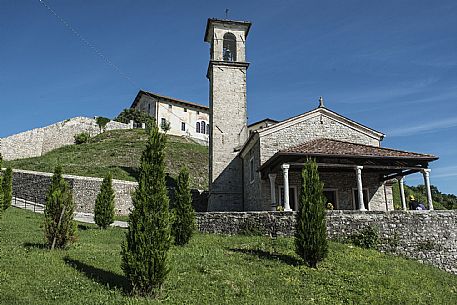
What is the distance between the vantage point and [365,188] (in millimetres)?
21641

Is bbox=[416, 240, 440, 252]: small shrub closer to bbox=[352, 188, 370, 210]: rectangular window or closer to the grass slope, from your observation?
bbox=[352, 188, 370, 210]: rectangular window

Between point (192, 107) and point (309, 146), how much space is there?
42420 millimetres

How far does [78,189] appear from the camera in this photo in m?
26.8

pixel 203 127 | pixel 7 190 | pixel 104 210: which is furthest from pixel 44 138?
pixel 104 210

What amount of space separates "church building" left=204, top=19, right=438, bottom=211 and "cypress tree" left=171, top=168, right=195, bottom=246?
14.7ft

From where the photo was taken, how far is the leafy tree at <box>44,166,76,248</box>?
41.9ft

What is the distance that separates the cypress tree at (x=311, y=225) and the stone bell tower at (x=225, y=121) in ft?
44.2

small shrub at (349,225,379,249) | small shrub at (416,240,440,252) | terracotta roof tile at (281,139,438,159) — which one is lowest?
small shrub at (416,240,440,252)

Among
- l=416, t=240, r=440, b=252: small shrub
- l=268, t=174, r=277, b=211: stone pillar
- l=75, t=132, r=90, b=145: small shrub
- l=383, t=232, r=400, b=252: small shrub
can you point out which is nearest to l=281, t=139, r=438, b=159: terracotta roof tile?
l=268, t=174, r=277, b=211: stone pillar

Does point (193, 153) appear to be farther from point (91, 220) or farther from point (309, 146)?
point (309, 146)

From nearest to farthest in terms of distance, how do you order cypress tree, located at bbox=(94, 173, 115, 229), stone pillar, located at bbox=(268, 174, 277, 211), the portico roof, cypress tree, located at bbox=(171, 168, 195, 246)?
cypress tree, located at bbox=(171, 168, 195, 246) → the portico roof → stone pillar, located at bbox=(268, 174, 277, 211) → cypress tree, located at bbox=(94, 173, 115, 229)

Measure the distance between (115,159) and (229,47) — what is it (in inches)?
677

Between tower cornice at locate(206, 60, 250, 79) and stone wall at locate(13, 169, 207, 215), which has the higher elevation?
tower cornice at locate(206, 60, 250, 79)

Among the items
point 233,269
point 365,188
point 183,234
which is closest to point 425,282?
point 233,269
